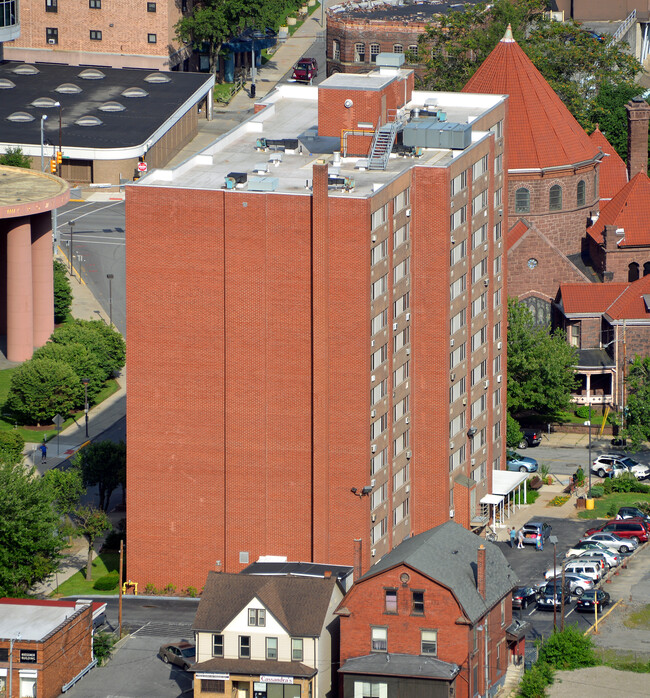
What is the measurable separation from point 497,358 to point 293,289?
24435 millimetres

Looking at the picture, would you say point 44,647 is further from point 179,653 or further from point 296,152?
point 296,152

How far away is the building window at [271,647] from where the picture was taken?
381 ft

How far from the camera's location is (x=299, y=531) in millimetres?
129625

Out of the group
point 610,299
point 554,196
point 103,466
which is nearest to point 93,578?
point 103,466

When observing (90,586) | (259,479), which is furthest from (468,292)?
(90,586)

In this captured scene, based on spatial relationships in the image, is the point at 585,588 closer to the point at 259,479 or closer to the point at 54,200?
the point at 259,479

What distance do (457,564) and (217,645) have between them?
12.9 metres

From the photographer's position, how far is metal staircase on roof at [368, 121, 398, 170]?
13575 centimetres

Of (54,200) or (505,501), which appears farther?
(54,200)

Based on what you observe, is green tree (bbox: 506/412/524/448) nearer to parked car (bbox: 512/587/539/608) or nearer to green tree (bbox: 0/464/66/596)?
parked car (bbox: 512/587/539/608)

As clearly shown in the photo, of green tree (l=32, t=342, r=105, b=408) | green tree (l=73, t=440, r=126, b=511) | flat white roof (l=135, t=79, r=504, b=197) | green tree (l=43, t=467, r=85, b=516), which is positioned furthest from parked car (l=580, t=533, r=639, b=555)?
green tree (l=32, t=342, r=105, b=408)

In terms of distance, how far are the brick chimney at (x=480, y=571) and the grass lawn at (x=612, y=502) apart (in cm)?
3285

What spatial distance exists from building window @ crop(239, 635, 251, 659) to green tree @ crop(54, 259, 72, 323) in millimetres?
67580

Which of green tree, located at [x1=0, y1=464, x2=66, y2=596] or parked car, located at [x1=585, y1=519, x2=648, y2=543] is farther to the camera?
parked car, located at [x1=585, y1=519, x2=648, y2=543]
